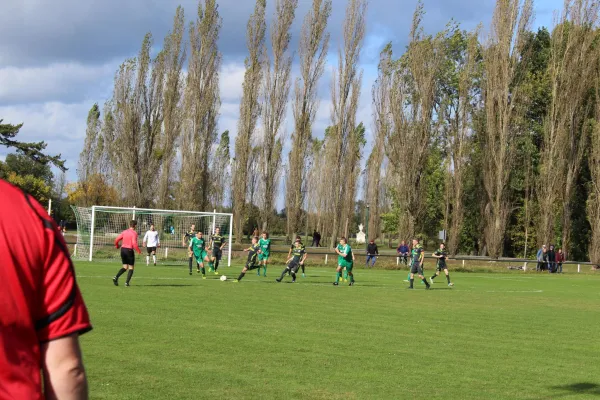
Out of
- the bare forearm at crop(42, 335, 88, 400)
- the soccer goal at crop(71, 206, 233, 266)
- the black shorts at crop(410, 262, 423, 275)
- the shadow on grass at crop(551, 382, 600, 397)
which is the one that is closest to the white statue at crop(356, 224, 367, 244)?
the soccer goal at crop(71, 206, 233, 266)

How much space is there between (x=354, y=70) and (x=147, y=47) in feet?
52.1

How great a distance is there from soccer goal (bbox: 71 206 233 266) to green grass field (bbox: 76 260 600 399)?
1605 centimetres

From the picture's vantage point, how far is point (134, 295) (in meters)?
19.3

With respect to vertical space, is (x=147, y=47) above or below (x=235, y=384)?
above

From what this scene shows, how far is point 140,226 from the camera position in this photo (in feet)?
144

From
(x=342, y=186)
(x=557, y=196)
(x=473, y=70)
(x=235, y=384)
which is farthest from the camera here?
(x=342, y=186)

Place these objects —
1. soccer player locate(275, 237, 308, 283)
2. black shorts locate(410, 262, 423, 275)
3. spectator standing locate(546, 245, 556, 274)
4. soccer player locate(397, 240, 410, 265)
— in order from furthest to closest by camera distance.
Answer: spectator standing locate(546, 245, 556, 274)
soccer player locate(397, 240, 410, 265)
soccer player locate(275, 237, 308, 283)
black shorts locate(410, 262, 423, 275)

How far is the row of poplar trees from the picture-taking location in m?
53.0

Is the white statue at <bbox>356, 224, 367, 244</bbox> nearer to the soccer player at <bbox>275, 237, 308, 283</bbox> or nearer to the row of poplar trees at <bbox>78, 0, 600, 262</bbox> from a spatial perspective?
the row of poplar trees at <bbox>78, 0, 600, 262</bbox>

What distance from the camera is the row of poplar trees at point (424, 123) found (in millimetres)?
53031

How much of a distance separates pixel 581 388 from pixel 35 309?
908 cm

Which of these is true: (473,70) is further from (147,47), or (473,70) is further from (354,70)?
(147,47)

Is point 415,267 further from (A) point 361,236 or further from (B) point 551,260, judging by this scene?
(A) point 361,236

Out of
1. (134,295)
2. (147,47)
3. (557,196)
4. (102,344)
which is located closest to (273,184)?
(147,47)
